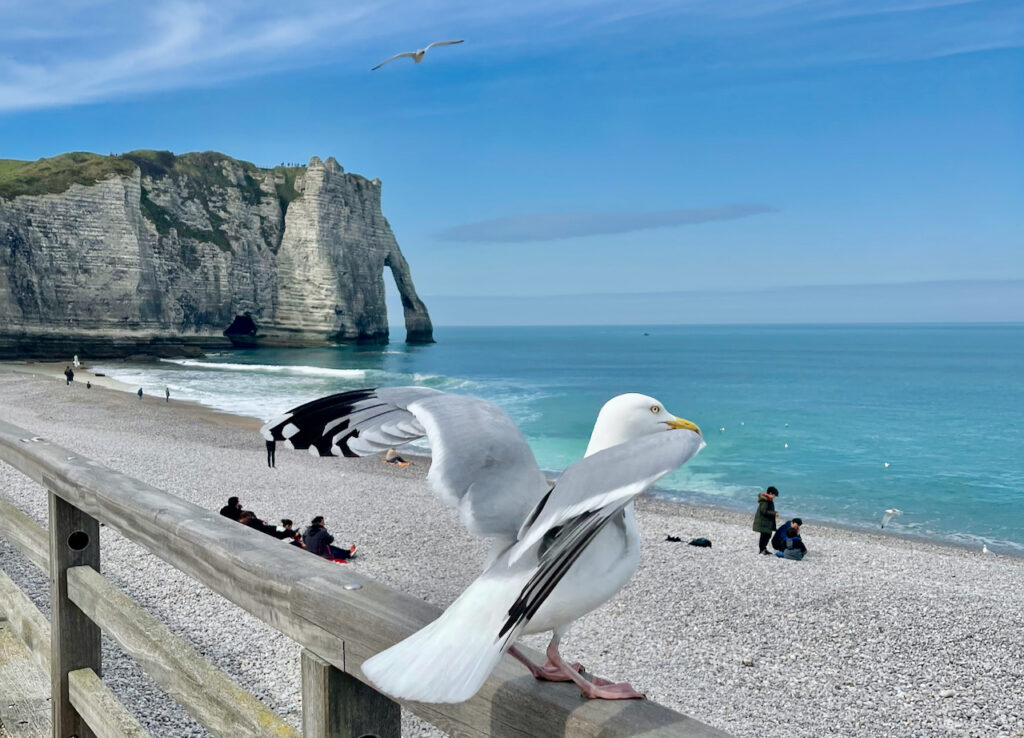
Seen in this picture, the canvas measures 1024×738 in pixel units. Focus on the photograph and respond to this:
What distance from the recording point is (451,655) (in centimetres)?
121

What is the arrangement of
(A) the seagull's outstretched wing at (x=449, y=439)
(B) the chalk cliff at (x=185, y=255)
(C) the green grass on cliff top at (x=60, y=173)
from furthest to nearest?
1. (C) the green grass on cliff top at (x=60, y=173)
2. (B) the chalk cliff at (x=185, y=255)
3. (A) the seagull's outstretched wing at (x=449, y=439)

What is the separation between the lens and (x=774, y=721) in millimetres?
6664

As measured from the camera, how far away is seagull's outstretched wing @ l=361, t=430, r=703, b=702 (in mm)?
1176

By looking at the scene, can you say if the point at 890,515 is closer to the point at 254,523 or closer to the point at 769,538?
the point at 769,538

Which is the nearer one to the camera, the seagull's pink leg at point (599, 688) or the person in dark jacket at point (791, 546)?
the seagull's pink leg at point (599, 688)

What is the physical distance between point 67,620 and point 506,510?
2195mm

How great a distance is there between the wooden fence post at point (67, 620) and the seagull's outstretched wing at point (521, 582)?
2.24m

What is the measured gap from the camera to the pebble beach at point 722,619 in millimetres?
6625

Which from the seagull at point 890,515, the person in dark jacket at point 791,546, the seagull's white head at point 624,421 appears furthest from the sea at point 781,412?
the seagull's white head at point 624,421

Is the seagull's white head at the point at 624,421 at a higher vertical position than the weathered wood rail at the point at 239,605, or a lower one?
higher

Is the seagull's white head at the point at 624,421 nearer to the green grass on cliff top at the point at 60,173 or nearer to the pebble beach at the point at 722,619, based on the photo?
the pebble beach at the point at 722,619

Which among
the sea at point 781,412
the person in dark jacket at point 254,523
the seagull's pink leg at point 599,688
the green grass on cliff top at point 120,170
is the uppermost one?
the green grass on cliff top at point 120,170

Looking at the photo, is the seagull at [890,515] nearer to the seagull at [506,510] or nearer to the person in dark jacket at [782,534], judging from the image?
the person in dark jacket at [782,534]

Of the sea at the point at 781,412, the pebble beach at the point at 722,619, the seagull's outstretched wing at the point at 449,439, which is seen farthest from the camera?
the sea at the point at 781,412
